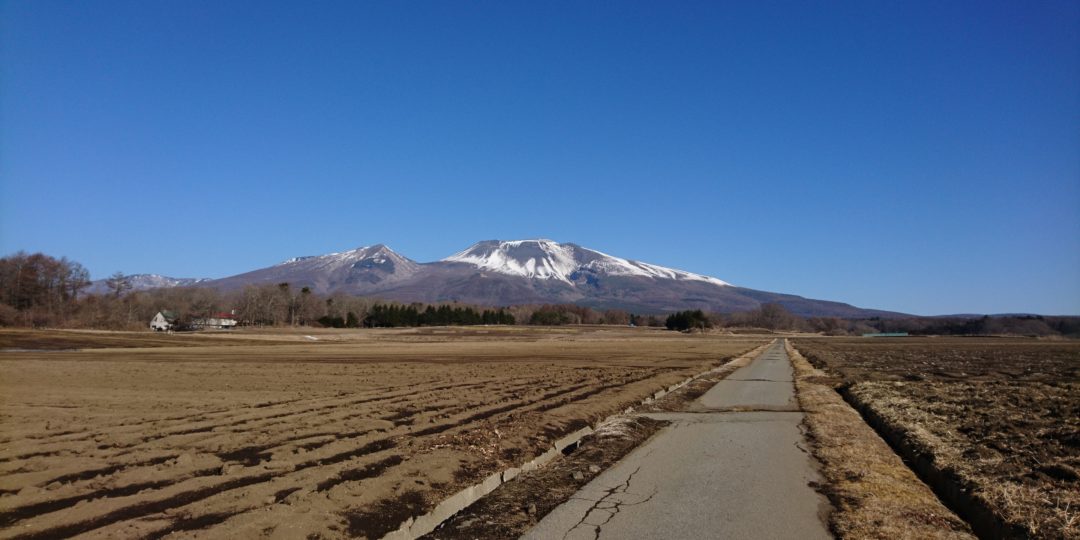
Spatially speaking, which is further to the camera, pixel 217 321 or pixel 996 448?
pixel 217 321

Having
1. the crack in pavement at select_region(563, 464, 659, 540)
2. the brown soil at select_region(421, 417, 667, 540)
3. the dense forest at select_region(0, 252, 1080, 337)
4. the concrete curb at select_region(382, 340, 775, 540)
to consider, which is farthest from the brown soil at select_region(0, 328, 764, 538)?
the dense forest at select_region(0, 252, 1080, 337)

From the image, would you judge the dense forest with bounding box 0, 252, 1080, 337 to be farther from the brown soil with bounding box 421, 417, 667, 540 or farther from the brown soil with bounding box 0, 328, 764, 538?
the brown soil with bounding box 421, 417, 667, 540

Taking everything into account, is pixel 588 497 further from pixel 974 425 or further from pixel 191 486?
pixel 974 425

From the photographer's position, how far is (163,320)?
146 m

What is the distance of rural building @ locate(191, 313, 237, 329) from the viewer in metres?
154

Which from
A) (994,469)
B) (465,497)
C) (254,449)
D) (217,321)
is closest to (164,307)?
(217,321)

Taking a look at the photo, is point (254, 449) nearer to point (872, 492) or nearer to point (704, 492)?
point (704, 492)

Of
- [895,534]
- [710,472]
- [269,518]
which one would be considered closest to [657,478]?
[710,472]

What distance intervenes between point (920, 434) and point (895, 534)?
299 inches

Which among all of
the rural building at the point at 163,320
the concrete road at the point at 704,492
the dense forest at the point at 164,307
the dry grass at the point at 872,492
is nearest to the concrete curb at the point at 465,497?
the concrete road at the point at 704,492

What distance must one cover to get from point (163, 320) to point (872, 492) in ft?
537

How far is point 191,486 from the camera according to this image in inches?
346

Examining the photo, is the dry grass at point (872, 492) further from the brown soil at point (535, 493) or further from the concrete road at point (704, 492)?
the brown soil at point (535, 493)

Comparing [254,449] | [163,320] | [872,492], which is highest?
[163,320]
